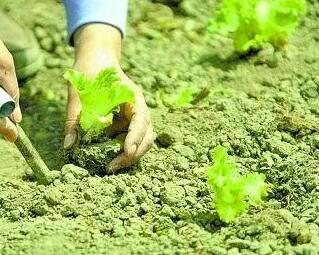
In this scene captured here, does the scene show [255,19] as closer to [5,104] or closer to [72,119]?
[72,119]

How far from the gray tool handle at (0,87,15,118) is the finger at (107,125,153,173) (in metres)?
0.40

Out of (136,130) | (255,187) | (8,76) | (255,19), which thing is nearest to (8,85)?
(8,76)

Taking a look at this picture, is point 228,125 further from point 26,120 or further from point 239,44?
point 26,120

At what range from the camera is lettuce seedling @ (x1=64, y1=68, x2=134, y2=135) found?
235cm

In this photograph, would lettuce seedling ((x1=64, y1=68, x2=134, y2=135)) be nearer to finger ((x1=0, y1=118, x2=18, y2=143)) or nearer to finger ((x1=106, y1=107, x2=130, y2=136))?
finger ((x1=106, y1=107, x2=130, y2=136))

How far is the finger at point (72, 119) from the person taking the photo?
2457mm

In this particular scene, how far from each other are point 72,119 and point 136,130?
0.81ft

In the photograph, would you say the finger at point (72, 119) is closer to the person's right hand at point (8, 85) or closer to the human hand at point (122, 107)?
the human hand at point (122, 107)

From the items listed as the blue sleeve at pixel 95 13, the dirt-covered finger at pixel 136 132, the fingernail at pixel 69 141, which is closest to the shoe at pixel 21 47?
the blue sleeve at pixel 95 13

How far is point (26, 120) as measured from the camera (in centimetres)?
287

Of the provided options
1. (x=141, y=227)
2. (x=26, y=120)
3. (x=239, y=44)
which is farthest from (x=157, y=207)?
(x=239, y=44)

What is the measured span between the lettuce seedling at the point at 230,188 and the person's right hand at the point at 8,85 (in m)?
0.56

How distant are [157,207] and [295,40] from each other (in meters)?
1.27

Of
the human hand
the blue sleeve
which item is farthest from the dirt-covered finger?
the blue sleeve
